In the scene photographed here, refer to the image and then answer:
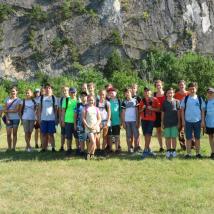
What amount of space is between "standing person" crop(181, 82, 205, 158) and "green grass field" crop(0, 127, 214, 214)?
0.70 metres

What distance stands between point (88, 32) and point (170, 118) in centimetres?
4692

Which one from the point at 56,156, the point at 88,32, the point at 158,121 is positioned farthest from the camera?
the point at 88,32

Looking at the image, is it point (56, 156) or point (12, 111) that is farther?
point (12, 111)

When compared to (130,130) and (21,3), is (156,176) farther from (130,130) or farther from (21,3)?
(21,3)

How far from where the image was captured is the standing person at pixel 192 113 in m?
10.2

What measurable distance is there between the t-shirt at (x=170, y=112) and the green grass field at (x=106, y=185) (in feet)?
2.87

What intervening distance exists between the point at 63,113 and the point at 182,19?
51.2 meters

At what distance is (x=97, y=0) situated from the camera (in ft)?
192

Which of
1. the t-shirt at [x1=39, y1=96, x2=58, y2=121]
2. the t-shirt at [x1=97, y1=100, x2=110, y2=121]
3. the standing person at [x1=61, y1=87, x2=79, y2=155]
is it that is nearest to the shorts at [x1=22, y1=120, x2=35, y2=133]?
the t-shirt at [x1=39, y1=96, x2=58, y2=121]

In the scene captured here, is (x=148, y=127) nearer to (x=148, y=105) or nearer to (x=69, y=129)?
(x=148, y=105)

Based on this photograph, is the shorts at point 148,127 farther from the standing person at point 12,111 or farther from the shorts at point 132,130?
the standing person at point 12,111

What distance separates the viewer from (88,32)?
56.1m

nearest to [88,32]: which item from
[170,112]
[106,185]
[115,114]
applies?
[115,114]

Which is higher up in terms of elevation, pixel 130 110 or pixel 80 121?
pixel 130 110
